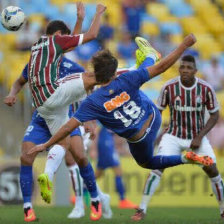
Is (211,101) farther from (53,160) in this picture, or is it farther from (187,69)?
(53,160)

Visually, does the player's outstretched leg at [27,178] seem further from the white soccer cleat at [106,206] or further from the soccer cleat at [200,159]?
the soccer cleat at [200,159]

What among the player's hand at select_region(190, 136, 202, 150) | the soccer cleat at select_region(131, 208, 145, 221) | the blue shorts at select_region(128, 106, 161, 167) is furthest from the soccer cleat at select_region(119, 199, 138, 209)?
the blue shorts at select_region(128, 106, 161, 167)

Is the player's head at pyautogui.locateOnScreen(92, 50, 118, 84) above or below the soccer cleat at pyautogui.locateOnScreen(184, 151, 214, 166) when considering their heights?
above

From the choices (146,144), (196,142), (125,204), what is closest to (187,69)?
(196,142)

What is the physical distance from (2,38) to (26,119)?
3029mm

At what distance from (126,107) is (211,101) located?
2.14 meters

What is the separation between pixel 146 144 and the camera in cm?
846

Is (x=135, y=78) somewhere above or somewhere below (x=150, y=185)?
above

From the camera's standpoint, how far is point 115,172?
13242 millimetres

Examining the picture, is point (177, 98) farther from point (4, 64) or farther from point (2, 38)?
point (2, 38)

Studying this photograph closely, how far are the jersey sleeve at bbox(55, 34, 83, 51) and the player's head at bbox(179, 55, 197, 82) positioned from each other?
182 cm

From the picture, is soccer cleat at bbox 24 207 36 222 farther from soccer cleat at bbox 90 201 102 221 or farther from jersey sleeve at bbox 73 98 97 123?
jersey sleeve at bbox 73 98 97 123

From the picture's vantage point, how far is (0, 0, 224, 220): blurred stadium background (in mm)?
13617

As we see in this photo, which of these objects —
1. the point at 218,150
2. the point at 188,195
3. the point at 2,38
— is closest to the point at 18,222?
the point at 188,195
